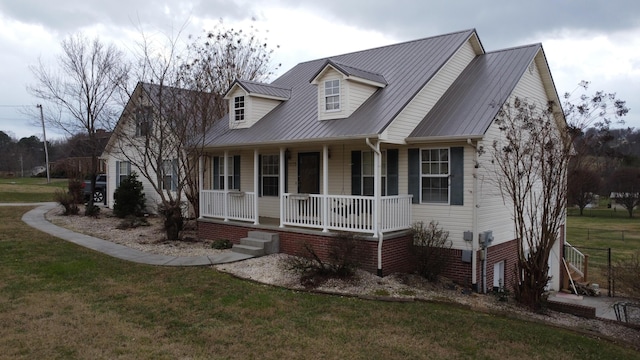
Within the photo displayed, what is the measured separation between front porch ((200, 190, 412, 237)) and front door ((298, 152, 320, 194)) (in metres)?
1.57

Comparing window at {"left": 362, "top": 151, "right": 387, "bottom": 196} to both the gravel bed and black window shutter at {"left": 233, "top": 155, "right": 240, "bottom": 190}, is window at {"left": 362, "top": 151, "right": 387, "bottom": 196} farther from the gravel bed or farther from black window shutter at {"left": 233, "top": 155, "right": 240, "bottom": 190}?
black window shutter at {"left": 233, "top": 155, "right": 240, "bottom": 190}

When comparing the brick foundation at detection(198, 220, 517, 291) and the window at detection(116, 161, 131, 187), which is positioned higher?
the window at detection(116, 161, 131, 187)

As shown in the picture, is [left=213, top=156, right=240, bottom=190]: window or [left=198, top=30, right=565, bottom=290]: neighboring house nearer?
[left=198, top=30, right=565, bottom=290]: neighboring house

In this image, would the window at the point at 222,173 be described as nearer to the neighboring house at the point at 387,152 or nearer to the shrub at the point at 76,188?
the neighboring house at the point at 387,152

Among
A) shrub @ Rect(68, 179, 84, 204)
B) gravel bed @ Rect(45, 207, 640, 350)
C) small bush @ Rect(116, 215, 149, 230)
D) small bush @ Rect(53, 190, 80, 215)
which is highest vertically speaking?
shrub @ Rect(68, 179, 84, 204)

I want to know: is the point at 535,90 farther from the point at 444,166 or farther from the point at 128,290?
the point at 128,290

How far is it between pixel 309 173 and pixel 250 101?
121 inches

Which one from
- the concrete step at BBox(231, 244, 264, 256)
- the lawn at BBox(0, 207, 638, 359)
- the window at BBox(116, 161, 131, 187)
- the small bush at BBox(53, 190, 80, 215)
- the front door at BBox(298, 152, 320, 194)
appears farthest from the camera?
the window at BBox(116, 161, 131, 187)

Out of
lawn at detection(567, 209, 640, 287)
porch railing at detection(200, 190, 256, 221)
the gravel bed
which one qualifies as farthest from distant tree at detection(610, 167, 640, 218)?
porch railing at detection(200, 190, 256, 221)

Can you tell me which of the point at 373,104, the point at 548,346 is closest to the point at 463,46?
the point at 373,104

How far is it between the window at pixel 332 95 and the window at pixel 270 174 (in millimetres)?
3066

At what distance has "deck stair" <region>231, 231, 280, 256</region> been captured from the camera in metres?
12.2

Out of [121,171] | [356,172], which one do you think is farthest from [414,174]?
[121,171]

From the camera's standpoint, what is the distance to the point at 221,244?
43.6ft
